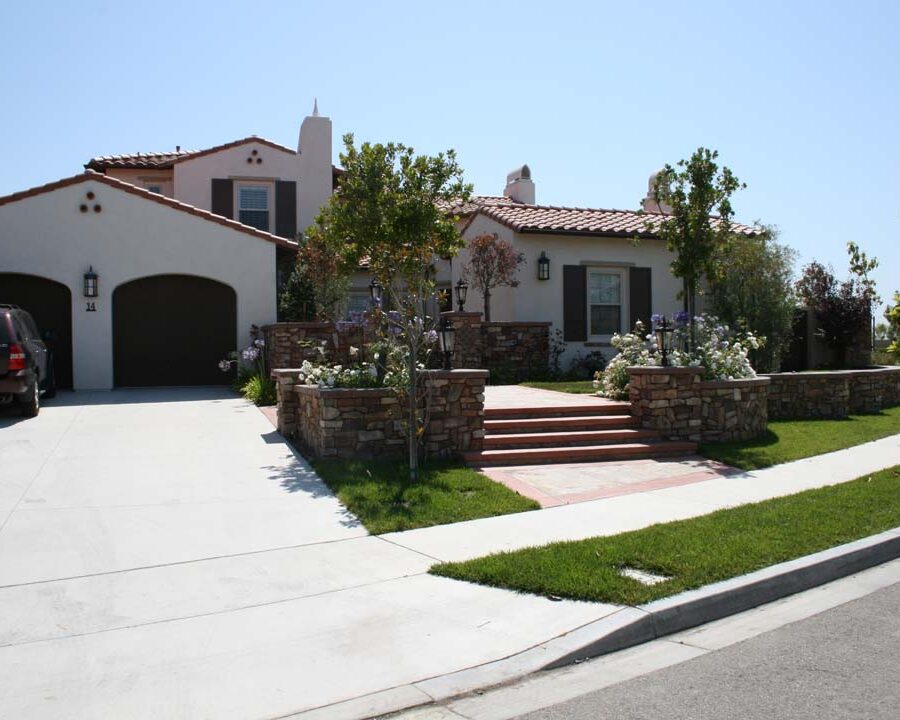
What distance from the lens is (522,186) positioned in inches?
970

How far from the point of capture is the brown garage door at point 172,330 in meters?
17.1

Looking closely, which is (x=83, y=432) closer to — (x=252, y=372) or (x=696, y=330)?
(x=252, y=372)

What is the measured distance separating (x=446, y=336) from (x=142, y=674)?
6.06 m

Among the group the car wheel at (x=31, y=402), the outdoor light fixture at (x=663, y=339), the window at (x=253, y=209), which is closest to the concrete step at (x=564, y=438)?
the outdoor light fixture at (x=663, y=339)

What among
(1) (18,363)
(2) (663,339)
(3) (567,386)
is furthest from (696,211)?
(1) (18,363)

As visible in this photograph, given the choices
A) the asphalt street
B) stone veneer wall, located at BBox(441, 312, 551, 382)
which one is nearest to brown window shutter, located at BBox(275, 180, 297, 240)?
stone veneer wall, located at BBox(441, 312, 551, 382)

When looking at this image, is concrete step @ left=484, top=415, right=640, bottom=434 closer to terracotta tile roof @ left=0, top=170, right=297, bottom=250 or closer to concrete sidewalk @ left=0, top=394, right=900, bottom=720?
concrete sidewalk @ left=0, top=394, right=900, bottom=720

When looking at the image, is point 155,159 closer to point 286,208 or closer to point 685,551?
point 286,208

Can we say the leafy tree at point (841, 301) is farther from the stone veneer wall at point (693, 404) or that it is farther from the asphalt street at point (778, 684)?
the asphalt street at point (778, 684)

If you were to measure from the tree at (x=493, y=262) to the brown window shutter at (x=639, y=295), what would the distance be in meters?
3.04

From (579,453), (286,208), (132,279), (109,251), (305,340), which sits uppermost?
(286,208)

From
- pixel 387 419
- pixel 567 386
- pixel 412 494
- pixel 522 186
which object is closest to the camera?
pixel 412 494

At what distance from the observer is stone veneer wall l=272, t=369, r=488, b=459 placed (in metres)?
9.83

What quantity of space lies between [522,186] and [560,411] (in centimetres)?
1427
